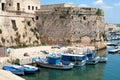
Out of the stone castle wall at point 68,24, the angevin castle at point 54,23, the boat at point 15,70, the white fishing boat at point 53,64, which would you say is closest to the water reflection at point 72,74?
the white fishing boat at point 53,64

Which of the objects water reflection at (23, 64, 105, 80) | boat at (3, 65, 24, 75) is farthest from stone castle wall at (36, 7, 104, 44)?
boat at (3, 65, 24, 75)

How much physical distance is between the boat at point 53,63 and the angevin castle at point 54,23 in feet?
22.0

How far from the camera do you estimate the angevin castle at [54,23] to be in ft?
103

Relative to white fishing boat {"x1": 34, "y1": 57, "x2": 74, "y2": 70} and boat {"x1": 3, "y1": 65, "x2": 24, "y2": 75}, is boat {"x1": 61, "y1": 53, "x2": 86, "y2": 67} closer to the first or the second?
white fishing boat {"x1": 34, "y1": 57, "x2": 74, "y2": 70}

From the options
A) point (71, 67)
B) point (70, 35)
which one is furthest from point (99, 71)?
point (70, 35)

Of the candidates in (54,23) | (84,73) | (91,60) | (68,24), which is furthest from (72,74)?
(54,23)

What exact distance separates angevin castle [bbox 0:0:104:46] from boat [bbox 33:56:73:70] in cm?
672

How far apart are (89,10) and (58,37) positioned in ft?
16.8

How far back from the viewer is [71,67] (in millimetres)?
23953

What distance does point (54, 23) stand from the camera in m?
34.1

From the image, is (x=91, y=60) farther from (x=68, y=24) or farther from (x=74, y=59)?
(x=68, y=24)

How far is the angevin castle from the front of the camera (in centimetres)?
3145

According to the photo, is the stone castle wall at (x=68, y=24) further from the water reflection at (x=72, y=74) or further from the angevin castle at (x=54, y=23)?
the water reflection at (x=72, y=74)

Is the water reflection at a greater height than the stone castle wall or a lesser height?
lesser
